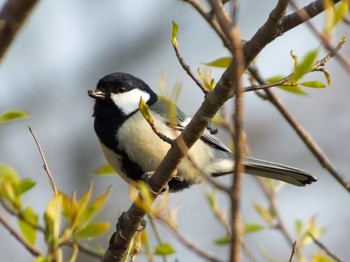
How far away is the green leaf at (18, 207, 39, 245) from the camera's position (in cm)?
180

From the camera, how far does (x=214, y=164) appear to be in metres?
3.32

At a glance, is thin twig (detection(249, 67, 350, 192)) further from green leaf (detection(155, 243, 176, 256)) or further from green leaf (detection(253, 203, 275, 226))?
green leaf (detection(155, 243, 176, 256))

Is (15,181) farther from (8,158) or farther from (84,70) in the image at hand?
(84,70)

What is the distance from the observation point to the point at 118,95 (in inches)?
128

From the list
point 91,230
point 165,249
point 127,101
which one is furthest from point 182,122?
point 91,230

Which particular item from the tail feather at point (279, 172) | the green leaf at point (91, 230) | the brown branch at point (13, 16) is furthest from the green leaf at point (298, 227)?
the brown branch at point (13, 16)

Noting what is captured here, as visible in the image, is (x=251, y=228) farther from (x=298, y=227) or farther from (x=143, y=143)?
(x=143, y=143)

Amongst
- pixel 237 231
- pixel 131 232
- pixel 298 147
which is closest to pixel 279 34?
pixel 237 231

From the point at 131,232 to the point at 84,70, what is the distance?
16.9 ft

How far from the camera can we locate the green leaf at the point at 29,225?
1.80m

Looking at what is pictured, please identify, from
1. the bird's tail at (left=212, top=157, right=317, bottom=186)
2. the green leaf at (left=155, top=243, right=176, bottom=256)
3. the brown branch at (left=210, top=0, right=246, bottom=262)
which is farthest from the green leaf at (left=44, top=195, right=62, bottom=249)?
the bird's tail at (left=212, top=157, right=317, bottom=186)

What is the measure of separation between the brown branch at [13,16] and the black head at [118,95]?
1775mm

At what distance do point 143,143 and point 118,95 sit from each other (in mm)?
374

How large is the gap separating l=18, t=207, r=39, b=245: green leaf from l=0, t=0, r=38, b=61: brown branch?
614 mm
